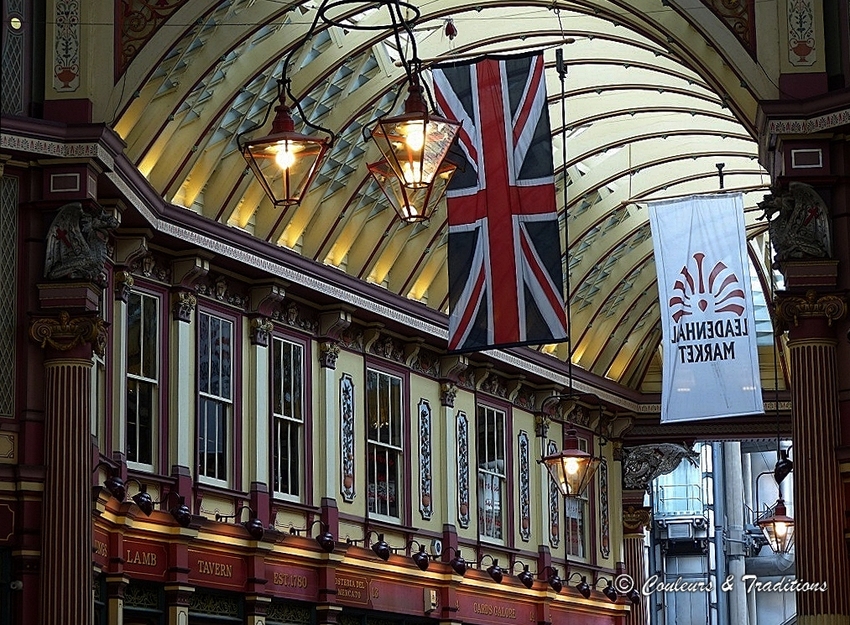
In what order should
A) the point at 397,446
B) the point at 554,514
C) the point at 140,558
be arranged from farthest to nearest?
the point at 554,514, the point at 397,446, the point at 140,558

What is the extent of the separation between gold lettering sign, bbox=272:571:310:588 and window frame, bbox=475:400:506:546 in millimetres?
5479

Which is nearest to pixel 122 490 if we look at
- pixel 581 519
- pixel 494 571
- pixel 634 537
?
pixel 494 571

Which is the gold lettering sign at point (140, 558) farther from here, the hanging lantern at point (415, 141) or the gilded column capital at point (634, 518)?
the gilded column capital at point (634, 518)

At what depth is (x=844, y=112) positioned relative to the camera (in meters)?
16.8

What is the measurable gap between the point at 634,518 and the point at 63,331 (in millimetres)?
18416

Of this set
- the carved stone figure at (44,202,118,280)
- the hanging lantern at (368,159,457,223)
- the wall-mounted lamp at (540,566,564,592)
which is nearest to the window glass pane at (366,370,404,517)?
the wall-mounted lamp at (540,566,564,592)

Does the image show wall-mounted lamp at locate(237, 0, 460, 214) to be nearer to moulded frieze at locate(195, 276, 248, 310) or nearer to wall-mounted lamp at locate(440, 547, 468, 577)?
moulded frieze at locate(195, 276, 248, 310)

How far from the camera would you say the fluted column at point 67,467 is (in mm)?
17234

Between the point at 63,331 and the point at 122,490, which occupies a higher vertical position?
the point at 63,331

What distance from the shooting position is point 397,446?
2684cm

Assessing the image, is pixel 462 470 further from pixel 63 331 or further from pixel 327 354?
pixel 63 331

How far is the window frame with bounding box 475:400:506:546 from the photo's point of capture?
95.5ft

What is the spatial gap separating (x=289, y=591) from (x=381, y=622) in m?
2.85

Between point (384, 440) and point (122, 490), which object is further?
point (384, 440)
